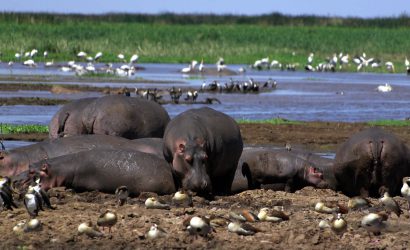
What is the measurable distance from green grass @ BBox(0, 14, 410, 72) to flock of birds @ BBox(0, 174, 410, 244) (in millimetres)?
45042

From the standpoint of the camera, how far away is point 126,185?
13250mm

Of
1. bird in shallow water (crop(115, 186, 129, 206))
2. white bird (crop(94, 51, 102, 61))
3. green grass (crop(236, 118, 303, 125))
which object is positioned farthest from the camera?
white bird (crop(94, 51, 102, 61))

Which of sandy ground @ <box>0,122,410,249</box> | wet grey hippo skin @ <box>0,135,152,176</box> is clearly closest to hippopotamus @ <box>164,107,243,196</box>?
sandy ground @ <box>0,122,410,249</box>

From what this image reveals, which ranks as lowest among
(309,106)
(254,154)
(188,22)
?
(188,22)

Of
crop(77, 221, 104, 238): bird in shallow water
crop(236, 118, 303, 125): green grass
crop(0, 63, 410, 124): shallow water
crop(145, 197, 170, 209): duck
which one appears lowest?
crop(0, 63, 410, 124): shallow water

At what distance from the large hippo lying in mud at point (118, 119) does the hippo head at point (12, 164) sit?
9.50 feet

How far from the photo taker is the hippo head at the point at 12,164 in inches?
557

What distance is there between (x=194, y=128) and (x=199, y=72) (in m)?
38.7

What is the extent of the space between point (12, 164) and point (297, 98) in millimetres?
20882

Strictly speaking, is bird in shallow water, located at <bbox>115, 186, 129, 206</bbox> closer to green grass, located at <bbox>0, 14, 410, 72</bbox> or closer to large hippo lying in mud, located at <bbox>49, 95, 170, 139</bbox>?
large hippo lying in mud, located at <bbox>49, 95, 170, 139</bbox>

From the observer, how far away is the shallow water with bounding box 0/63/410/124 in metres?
26.8

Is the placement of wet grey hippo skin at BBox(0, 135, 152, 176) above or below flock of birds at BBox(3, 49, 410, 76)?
above

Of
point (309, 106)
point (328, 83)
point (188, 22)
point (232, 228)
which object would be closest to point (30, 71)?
point (328, 83)

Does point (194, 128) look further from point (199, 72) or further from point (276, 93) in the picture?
point (199, 72)
